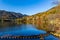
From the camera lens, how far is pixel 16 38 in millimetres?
93875

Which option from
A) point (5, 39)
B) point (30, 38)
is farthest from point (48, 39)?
point (5, 39)

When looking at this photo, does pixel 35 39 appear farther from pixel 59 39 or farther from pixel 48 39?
pixel 59 39

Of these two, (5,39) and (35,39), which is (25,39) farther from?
(5,39)

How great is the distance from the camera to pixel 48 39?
89.6 metres

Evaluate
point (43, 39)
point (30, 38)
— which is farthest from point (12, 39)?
point (43, 39)

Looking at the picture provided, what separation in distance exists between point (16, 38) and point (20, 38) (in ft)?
8.02

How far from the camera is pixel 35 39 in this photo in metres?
90.4

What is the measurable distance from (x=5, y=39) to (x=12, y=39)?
4203 millimetres

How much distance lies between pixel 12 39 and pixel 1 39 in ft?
21.2

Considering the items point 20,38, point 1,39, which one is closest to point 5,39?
point 1,39

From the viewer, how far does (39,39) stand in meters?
90.2

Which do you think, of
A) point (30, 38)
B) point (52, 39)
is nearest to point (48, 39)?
point (52, 39)

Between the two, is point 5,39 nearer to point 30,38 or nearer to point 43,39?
point 30,38

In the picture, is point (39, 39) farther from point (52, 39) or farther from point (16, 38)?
point (16, 38)
